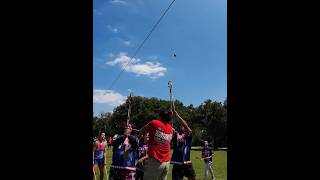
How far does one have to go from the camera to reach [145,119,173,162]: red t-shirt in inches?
354

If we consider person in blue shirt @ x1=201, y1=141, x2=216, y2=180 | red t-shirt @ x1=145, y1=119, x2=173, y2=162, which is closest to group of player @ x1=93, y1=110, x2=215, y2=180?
red t-shirt @ x1=145, y1=119, x2=173, y2=162

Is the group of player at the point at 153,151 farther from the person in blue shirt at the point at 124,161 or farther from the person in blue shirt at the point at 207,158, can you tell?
the person in blue shirt at the point at 207,158

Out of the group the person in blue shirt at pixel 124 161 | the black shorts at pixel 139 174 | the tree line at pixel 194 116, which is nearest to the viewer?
the person in blue shirt at pixel 124 161

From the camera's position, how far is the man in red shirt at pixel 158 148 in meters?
8.91

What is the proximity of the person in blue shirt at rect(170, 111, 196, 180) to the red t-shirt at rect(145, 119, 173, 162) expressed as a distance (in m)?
4.18

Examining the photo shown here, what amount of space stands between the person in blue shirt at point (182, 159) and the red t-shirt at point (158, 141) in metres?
4.18

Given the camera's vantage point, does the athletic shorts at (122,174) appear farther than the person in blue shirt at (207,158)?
No

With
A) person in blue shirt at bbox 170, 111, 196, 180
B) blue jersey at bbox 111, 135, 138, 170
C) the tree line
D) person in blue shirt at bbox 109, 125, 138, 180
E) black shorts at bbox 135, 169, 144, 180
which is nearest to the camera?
blue jersey at bbox 111, 135, 138, 170

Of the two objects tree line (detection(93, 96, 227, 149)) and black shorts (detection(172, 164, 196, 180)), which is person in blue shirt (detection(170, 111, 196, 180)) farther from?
tree line (detection(93, 96, 227, 149))

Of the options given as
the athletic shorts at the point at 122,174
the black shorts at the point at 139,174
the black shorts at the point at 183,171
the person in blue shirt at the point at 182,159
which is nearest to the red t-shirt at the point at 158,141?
the athletic shorts at the point at 122,174
